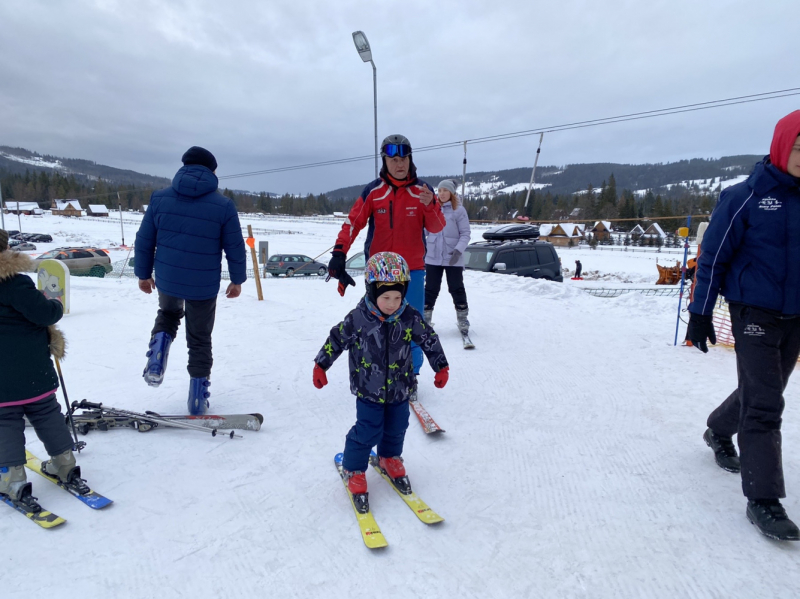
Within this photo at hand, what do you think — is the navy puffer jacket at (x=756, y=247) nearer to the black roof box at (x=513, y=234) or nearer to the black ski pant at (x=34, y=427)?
the black ski pant at (x=34, y=427)

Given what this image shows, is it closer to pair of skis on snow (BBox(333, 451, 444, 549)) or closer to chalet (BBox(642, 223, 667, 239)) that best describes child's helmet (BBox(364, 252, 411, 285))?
pair of skis on snow (BBox(333, 451, 444, 549))

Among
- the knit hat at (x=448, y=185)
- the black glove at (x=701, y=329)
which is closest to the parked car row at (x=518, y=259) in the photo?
the knit hat at (x=448, y=185)

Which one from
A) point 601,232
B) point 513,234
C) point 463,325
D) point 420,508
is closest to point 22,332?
point 420,508

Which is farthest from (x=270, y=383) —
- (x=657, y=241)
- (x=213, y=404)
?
(x=657, y=241)

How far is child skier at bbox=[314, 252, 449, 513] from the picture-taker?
2.48m

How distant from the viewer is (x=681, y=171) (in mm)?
187250

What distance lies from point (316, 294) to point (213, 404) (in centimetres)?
545

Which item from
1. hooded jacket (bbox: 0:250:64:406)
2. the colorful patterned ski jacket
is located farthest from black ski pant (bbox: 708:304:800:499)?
hooded jacket (bbox: 0:250:64:406)

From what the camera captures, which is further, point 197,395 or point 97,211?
point 97,211

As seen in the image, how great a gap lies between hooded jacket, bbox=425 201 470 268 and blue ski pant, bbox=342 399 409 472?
10.3 feet

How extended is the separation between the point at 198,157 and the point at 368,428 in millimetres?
2460

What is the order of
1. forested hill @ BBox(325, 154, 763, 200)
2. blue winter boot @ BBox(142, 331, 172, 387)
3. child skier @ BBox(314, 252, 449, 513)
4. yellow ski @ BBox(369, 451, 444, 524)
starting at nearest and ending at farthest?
yellow ski @ BBox(369, 451, 444, 524)
child skier @ BBox(314, 252, 449, 513)
blue winter boot @ BBox(142, 331, 172, 387)
forested hill @ BBox(325, 154, 763, 200)

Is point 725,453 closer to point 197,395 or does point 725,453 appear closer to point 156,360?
point 197,395

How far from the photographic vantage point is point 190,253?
10.9 feet
